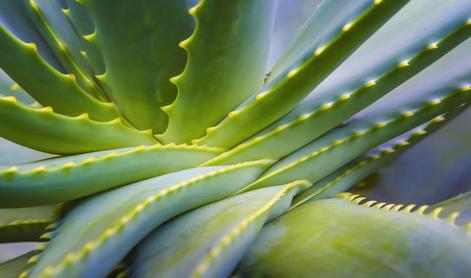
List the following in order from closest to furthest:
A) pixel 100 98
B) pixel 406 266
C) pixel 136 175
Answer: pixel 406 266 → pixel 136 175 → pixel 100 98

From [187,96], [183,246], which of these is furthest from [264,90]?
[183,246]

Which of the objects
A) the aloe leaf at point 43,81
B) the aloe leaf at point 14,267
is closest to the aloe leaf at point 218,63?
the aloe leaf at point 43,81

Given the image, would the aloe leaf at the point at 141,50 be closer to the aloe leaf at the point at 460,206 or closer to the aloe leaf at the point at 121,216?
the aloe leaf at the point at 121,216

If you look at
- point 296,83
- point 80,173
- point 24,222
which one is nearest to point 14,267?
point 24,222

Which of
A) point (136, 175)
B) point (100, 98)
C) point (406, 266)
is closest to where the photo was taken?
point (406, 266)

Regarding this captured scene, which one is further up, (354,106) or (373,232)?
(354,106)

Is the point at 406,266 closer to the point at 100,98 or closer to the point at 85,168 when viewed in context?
the point at 85,168

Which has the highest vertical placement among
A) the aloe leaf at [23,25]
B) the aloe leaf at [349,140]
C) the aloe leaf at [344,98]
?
the aloe leaf at [23,25]

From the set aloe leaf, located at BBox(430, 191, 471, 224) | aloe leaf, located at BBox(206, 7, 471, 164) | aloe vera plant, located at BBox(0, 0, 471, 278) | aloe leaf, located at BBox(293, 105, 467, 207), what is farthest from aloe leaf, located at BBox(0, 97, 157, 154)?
aloe leaf, located at BBox(430, 191, 471, 224)
